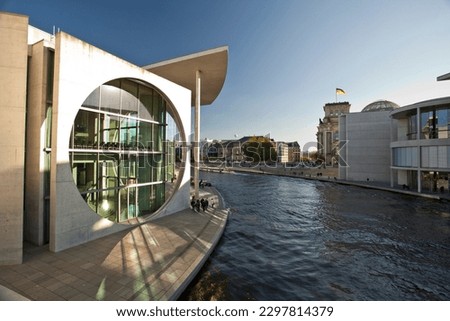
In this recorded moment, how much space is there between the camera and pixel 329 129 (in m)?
94.2

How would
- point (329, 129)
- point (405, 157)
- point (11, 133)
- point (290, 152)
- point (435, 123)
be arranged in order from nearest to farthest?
point (11, 133), point (435, 123), point (405, 157), point (329, 129), point (290, 152)

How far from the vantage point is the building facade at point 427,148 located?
84.1 feet

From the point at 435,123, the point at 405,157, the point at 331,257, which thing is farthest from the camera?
the point at 405,157

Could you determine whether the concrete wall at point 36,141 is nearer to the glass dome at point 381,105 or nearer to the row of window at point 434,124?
the row of window at point 434,124

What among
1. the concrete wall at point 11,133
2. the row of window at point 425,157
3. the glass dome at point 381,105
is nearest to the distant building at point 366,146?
the glass dome at point 381,105

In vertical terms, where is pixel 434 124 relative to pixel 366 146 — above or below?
above

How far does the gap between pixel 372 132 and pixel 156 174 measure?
3840 cm

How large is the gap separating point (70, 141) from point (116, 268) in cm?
638

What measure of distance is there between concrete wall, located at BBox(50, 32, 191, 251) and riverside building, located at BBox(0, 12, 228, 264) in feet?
0.14

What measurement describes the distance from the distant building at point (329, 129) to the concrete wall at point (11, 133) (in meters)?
87.6

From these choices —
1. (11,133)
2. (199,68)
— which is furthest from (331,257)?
(199,68)

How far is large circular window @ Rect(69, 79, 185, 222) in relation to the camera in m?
11.3

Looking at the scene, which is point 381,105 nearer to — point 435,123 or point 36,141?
point 435,123

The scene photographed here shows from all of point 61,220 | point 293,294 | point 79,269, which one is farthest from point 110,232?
point 293,294
